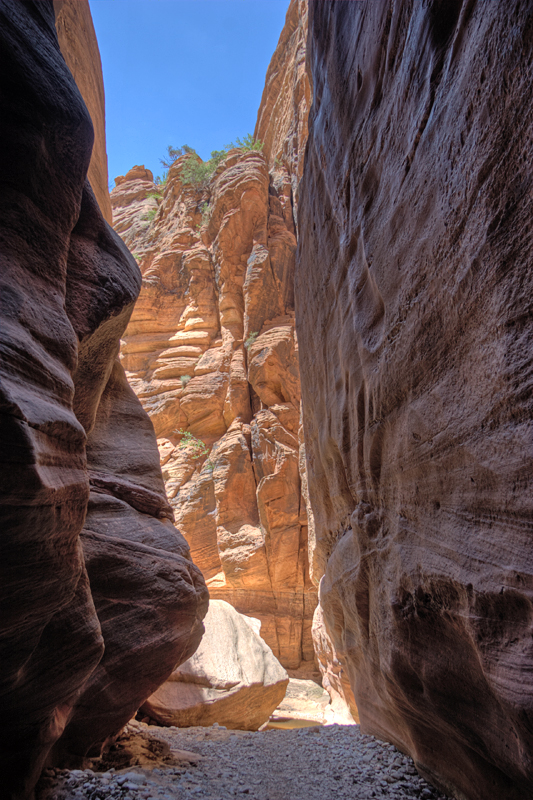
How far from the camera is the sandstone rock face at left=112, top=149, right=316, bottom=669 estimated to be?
15.0m

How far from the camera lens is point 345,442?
4777 mm

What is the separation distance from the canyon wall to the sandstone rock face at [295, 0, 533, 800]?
10.2m

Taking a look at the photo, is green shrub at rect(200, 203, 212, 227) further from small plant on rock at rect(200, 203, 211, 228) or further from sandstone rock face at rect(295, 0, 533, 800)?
sandstone rock face at rect(295, 0, 533, 800)

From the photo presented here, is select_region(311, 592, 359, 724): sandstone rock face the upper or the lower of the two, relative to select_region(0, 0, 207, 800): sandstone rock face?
lower

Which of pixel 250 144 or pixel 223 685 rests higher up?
pixel 250 144

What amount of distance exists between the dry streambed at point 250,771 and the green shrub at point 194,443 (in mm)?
11706

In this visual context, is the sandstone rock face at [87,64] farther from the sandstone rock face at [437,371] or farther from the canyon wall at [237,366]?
the canyon wall at [237,366]

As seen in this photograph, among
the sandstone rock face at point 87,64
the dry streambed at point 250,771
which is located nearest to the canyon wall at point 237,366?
the sandstone rock face at point 87,64

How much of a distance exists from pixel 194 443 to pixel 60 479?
14.7 m

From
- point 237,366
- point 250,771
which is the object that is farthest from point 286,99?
point 250,771

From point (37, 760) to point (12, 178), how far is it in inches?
171

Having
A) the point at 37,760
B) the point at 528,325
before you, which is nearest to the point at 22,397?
the point at 528,325

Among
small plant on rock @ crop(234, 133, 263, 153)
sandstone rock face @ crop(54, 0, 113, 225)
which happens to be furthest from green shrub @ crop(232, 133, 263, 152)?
sandstone rock face @ crop(54, 0, 113, 225)

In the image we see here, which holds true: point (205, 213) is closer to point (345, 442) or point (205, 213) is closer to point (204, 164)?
point (204, 164)
